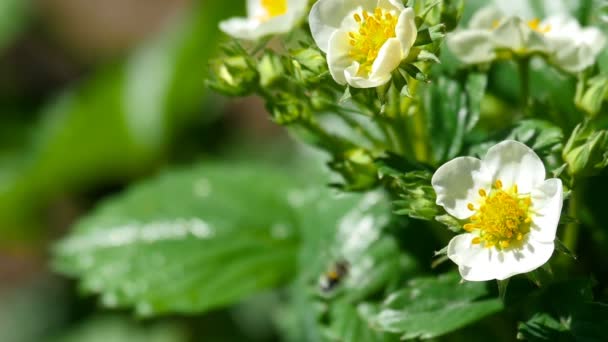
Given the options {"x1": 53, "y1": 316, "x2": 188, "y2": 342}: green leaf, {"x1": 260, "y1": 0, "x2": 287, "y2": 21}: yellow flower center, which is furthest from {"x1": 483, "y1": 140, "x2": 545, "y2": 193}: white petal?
{"x1": 53, "y1": 316, "x2": 188, "y2": 342}: green leaf

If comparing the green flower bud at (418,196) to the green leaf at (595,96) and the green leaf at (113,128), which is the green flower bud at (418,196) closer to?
the green leaf at (595,96)

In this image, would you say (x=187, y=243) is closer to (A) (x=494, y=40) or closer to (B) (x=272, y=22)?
(B) (x=272, y=22)

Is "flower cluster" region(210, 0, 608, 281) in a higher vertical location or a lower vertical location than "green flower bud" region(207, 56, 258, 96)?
lower

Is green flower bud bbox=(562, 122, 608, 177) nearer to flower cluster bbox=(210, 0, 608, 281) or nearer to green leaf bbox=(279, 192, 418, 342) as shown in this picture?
flower cluster bbox=(210, 0, 608, 281)

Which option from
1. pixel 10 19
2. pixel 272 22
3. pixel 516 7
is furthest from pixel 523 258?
pixel 10 19

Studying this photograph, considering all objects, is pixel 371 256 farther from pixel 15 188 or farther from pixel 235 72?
pixel 15 188
